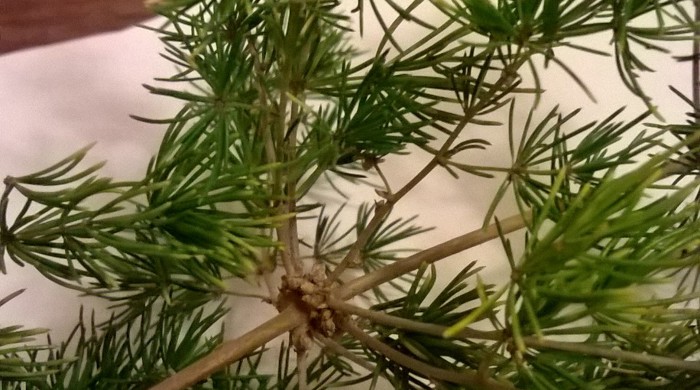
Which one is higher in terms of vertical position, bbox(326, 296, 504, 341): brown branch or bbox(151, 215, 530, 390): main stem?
bbox(151, 215, 530, 390): main stem

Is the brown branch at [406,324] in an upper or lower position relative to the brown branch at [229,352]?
lower

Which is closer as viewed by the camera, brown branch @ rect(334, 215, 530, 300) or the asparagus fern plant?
the asparagus fern plant

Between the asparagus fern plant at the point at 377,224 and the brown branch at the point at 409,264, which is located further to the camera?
the brown branch at the point at 409,264

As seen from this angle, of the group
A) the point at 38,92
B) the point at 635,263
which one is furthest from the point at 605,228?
the point at 38,92

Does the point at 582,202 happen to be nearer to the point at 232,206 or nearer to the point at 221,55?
the point at 221,55

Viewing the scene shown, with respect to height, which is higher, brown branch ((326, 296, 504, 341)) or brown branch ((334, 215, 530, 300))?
brown branch ((334, 215, 530, 300))
